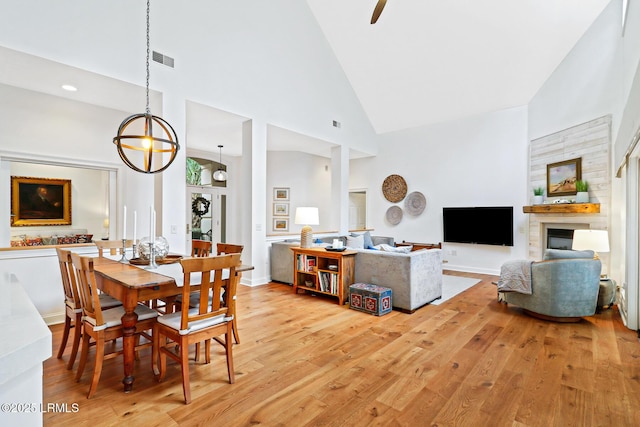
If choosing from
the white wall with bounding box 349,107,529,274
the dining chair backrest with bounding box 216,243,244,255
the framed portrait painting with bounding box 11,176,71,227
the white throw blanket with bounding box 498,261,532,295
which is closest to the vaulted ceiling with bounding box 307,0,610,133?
the white wall with bounding box 349,107,529,274

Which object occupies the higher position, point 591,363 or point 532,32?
point 532,32

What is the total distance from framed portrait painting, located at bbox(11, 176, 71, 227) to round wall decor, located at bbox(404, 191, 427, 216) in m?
6.70

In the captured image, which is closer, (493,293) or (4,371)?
(4,371)

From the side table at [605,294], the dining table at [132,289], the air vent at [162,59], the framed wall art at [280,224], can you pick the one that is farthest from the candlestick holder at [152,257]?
the framed wall art at [280,224]

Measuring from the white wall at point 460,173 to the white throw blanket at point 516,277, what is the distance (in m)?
2.58

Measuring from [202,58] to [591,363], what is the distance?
225 inches

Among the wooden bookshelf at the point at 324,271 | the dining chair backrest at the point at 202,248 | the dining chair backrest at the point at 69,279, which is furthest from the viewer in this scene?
the wooden bookshelf at the point at 324,271

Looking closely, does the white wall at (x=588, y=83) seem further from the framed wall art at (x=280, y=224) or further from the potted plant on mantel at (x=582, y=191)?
the framed wall art at (x=280, y=224)

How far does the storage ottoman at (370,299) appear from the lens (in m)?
3.96

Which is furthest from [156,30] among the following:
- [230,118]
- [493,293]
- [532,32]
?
[493,293]

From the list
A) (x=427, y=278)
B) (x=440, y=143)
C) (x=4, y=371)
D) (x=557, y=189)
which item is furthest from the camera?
(x=440, y=143)

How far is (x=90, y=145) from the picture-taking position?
4.55 metres

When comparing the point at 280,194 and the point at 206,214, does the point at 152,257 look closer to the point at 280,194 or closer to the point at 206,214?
the point at 206,214

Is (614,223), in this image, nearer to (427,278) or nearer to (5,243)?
(427,278)
